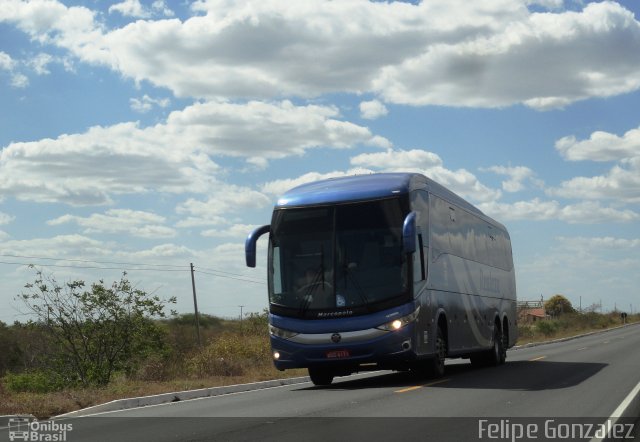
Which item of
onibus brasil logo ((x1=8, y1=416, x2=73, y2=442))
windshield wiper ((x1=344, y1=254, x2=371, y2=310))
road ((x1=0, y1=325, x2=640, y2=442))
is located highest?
windshield wiper ((x1=344, y1=254, x2=371, y2=310))

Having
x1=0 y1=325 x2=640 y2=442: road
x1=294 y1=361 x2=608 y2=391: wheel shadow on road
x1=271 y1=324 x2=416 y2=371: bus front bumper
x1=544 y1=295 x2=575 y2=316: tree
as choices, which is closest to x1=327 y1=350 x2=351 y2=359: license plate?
x1=271 y1=324 x2=416 y2=371: bus front bumper

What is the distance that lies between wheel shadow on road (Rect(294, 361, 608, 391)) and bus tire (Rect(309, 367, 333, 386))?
225mm

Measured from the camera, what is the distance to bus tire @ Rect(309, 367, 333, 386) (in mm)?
18469

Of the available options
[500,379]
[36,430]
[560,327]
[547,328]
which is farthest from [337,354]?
[560,327]

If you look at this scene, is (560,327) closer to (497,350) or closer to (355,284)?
(497,350)

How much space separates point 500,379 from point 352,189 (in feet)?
17.3

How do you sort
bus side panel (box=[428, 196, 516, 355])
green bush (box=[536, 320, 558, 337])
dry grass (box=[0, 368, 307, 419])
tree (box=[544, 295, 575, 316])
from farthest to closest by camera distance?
1. tree (box=[544, 295, 575, 316])
2. green bush (box=[536, 320, 558, 337])
3. bus side panel (box=[428, 196, 516, 355])
4. dry grass (box=[0, 368, 307, 419])

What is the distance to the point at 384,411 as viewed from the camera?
1260cm

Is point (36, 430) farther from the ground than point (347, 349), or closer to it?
closer to it

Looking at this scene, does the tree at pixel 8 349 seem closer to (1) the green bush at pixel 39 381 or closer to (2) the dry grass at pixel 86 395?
(1) the green bush at pixel 39 381

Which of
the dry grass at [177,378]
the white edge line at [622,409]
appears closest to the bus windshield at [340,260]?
the dry grass at [177,378]

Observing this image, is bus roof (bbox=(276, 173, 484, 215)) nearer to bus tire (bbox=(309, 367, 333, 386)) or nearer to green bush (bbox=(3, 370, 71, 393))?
bus tire (bbox=(309, 367, 333, 386))

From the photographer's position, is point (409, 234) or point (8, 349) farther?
point (8, 349)

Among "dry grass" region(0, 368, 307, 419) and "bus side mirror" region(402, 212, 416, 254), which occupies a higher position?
"bus side mirror" region(402, 212, 416, 254)
